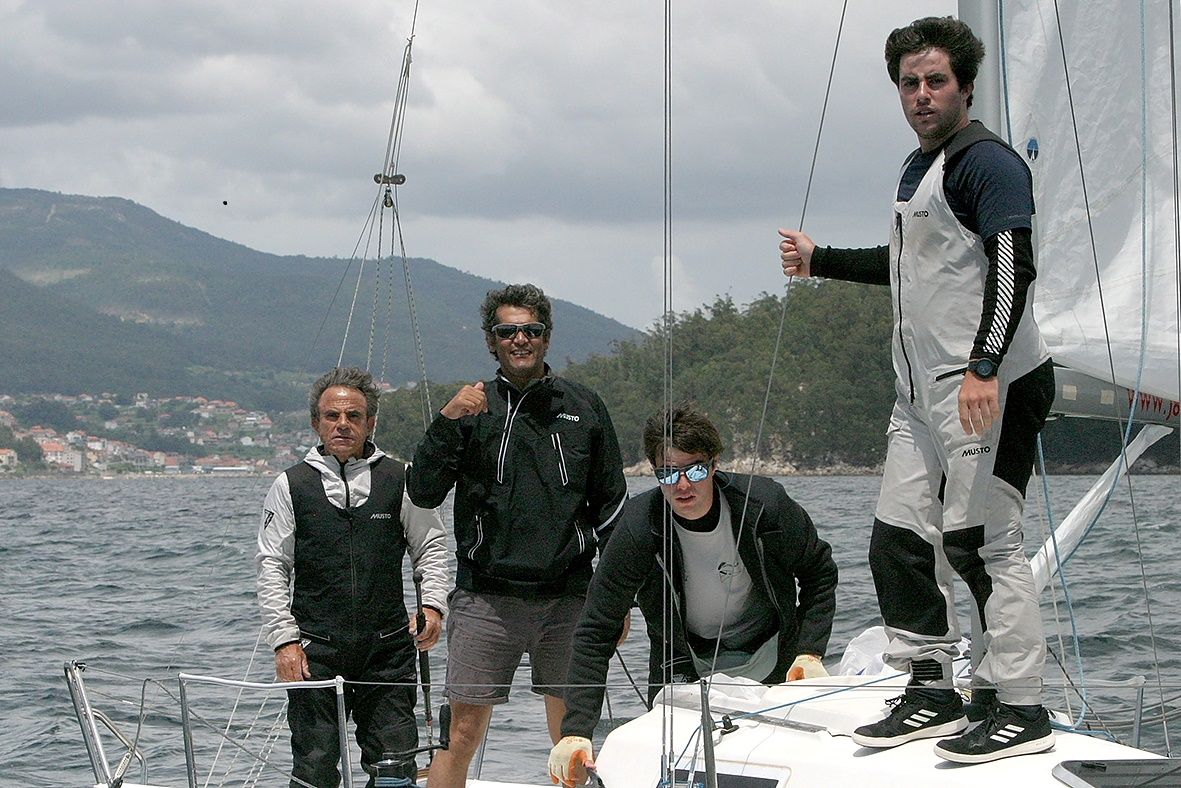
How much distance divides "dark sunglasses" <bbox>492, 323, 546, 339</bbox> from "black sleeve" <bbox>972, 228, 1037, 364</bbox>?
1.42 meters

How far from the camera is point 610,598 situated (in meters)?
3.67

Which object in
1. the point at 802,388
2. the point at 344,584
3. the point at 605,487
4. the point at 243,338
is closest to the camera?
the point at 344,584

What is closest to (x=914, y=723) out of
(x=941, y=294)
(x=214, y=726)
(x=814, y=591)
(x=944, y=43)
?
(x=814, y=591)

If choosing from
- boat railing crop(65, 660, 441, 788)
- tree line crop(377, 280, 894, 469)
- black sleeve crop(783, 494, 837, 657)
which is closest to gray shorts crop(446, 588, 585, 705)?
boat railing crop(65, 660, 441, 788)

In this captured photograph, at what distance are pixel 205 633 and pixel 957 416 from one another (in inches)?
357

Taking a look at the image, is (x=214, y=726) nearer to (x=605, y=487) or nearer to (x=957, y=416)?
(x=605, y=487)

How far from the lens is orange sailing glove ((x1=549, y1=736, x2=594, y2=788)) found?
3396mm

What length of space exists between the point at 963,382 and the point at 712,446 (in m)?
0.71

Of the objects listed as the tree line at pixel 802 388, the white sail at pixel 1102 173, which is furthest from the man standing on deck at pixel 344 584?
the tree line at pixel 802 388

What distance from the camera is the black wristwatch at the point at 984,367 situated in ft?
9.73

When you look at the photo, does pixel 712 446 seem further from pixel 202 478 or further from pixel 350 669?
pixel 202 478

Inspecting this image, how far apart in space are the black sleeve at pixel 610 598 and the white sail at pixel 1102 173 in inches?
78.2

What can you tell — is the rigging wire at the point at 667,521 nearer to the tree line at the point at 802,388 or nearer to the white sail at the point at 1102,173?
the white sail at the point at 1102,173

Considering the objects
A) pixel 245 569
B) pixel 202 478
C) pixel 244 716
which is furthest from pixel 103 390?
pixel 244 716
